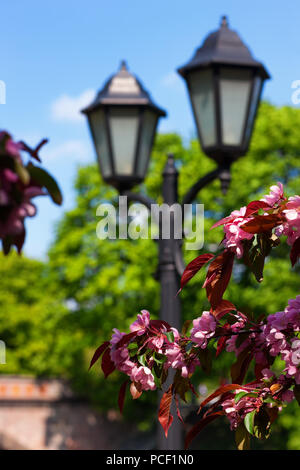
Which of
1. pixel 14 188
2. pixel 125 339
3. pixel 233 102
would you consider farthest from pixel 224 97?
pixel 14 188

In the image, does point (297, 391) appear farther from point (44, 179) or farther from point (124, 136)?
point (124, 136)

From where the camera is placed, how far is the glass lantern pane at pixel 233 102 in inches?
200

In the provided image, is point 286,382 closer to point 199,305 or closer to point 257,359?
point 257,359

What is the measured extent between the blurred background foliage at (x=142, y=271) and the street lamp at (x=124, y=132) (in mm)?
14905

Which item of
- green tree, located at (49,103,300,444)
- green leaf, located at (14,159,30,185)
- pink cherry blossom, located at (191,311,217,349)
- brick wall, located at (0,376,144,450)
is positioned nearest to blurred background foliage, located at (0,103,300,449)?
green tree, located at (49,103,300,444)

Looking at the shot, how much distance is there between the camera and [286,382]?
2.70 metres

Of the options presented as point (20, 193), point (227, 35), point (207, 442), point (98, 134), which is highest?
point (227, 35)

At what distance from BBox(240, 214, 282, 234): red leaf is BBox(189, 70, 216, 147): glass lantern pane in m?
2.71

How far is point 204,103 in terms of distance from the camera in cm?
515

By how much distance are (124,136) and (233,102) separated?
96 cm

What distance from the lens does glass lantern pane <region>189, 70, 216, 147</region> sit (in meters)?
5.11

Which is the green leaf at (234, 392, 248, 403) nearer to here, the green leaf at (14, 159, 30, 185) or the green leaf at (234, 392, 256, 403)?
the green leaf at (234, 392, 256, 403)
